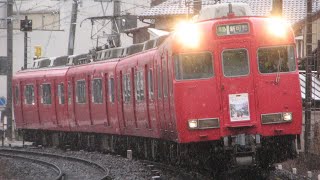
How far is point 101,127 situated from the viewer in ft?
88.4

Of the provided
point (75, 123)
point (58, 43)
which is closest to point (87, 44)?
point (58, 43)

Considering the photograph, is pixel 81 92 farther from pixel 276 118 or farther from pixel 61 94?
pixel 276 118

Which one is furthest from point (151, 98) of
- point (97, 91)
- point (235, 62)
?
point (97, 91)

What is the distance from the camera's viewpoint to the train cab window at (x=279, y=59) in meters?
16.4

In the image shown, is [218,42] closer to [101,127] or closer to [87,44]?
[101,127]

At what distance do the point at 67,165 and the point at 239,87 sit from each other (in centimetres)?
833

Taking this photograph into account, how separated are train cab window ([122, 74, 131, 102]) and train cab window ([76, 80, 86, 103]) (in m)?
4.44

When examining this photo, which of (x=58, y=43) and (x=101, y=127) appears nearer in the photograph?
(x=101, y=127)

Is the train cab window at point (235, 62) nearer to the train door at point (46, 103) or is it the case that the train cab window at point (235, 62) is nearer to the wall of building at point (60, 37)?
the train door at point (46, 103)

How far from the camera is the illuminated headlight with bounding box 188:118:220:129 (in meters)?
15.9

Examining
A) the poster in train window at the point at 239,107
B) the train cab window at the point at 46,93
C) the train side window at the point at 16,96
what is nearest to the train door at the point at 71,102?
the train cab window at the point at 46,93

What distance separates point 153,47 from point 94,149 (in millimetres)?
9304

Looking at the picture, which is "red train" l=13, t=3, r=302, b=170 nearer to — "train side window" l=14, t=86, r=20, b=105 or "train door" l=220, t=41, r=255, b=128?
"train door" l=220, t=41, r=255, b=128

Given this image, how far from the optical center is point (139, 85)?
2183 centimetres
